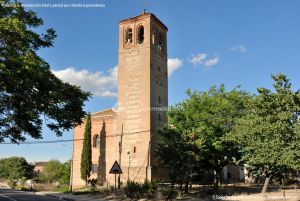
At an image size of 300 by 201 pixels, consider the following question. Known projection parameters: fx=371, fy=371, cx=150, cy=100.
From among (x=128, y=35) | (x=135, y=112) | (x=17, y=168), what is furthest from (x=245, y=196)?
(x=17, y=168)

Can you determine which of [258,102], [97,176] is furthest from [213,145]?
[97,176]

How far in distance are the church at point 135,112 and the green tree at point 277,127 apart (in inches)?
886

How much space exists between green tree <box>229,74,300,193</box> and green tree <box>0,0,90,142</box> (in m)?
8.20

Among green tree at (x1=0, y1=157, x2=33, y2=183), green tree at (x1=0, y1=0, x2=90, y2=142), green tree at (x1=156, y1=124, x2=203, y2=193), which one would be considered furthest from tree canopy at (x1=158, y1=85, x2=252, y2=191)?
green tree at (x1=0, y1=157, x2=33, y2=183)

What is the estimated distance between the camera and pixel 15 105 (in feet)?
49.0

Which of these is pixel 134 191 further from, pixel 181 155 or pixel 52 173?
pixel 52 173

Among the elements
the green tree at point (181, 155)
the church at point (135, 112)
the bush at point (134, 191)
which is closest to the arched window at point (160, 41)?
the church at point (135, 112)

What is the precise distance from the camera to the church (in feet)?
131

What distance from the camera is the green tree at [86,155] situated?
43.8 meters

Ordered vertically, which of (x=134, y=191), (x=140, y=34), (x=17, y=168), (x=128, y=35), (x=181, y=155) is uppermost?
(x=128, y=35)

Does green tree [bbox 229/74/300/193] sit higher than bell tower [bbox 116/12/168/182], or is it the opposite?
bell tower [bbox 116/12/168/182]

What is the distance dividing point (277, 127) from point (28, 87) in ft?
34.3

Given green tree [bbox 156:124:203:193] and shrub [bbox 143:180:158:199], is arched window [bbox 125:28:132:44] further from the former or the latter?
shrub [bbox 143:180:158:199]

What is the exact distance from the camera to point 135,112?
4144 cm
